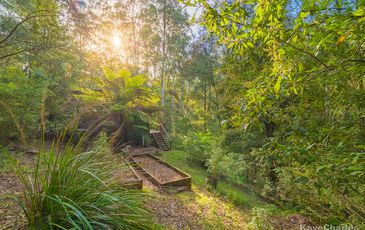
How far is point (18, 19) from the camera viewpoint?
4031 mm

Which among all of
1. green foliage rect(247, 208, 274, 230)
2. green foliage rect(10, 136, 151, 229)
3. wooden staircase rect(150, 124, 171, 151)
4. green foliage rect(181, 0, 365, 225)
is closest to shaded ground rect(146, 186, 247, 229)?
green foliage rect(247, 208, 274, 230)

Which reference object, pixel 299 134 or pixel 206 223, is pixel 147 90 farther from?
pixel 299 134

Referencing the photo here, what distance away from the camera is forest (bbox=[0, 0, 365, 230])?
109 cm

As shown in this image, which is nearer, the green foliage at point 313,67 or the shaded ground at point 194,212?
the green foliage at point 313,67

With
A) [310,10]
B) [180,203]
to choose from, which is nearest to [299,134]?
[310,10]

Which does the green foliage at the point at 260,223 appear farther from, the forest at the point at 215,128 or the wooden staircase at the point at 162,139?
the wooden staircase at the point at 162,139

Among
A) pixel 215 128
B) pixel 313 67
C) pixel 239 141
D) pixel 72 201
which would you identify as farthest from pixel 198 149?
pixel 72 201

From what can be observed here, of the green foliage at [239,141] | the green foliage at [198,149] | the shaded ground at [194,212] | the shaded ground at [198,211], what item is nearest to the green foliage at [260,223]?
the shaded ground at [198,211]

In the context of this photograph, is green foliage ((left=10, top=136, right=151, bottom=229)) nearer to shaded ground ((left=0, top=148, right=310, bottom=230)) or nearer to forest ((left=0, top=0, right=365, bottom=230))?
forest ((left=0, top=0, right=365, bottom=230))

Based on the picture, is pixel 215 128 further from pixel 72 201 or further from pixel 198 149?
pixel 72 201

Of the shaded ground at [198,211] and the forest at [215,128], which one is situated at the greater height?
the forest at [215,128]

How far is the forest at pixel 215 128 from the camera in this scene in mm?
1090

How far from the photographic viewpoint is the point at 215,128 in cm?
1320

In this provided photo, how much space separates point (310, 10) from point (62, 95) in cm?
934
